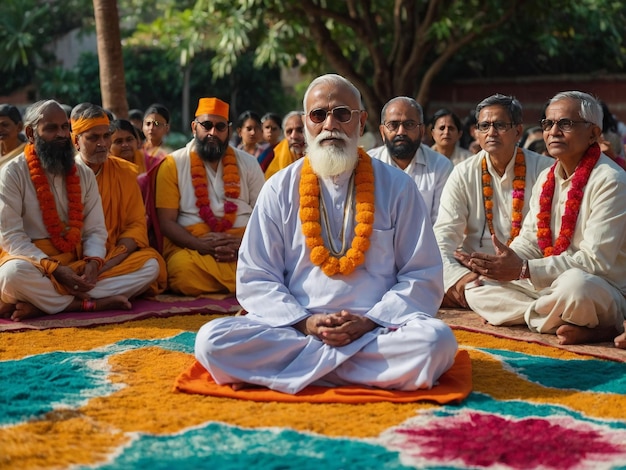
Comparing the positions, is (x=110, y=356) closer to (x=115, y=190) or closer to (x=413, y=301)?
(x=413, y=301)

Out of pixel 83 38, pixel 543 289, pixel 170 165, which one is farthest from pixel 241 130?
pixel 83 38

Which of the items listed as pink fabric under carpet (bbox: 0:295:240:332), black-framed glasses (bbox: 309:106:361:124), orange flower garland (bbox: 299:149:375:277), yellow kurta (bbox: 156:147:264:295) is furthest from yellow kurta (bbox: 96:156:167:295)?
black-framed glasses (bbox: 309:106:361:124)

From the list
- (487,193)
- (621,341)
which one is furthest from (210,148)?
(621,341)

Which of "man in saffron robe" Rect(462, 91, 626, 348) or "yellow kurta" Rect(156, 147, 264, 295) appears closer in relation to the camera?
"man in saffron robe" Rect(462, 91, 626, 348)

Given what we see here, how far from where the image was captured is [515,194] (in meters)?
6.48

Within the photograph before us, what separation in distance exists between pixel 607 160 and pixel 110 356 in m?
3.18

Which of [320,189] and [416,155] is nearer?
[320,189]

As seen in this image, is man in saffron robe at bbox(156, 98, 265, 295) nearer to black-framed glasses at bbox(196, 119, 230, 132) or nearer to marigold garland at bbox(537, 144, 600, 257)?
black-framed glasses at bbox(196, 119, 230, 132)

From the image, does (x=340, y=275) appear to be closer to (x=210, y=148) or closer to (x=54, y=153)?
(x=54, y=153)

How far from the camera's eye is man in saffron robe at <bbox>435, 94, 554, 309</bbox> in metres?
6.46

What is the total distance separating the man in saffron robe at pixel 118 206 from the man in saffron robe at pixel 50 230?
19 cm

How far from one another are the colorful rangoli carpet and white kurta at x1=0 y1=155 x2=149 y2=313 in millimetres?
1326

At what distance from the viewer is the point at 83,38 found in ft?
80.5

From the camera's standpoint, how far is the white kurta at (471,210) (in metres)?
6.50
